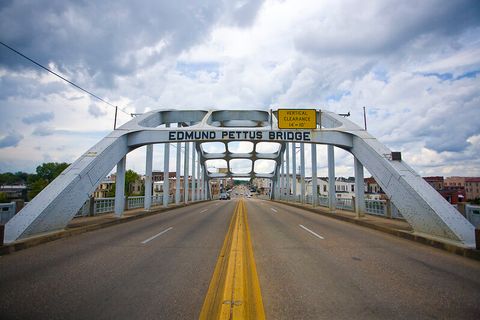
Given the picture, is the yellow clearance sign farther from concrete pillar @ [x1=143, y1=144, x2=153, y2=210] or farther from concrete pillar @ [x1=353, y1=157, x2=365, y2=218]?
concrete pillar @ [x1=143, y1=144, x2=153, y2=210]

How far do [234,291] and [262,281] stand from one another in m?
0.76

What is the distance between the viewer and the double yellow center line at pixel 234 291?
3.54 m

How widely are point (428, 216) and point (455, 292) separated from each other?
17.7 ft

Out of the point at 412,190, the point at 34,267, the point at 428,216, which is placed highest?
the point at 412,190

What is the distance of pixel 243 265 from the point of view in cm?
576

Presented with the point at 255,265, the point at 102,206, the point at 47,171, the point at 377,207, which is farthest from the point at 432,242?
the point at 47,171

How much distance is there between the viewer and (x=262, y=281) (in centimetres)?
483

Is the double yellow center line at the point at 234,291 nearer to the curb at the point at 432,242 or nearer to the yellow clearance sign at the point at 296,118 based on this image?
the curb at the point at 432,242

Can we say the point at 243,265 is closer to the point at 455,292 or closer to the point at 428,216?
the point at 455,292

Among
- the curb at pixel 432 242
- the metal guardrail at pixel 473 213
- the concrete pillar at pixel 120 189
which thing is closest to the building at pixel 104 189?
the concrete pillar at pixel 120 189

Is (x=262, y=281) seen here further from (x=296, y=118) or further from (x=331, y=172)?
(x=331, y=172)

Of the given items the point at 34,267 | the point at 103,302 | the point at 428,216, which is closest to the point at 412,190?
the point at 428,216

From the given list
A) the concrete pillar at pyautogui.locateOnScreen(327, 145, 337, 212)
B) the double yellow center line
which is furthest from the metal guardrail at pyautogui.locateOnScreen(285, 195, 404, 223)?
the double yellow center line

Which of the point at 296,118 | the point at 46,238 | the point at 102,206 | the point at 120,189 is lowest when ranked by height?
the point at 46,238
